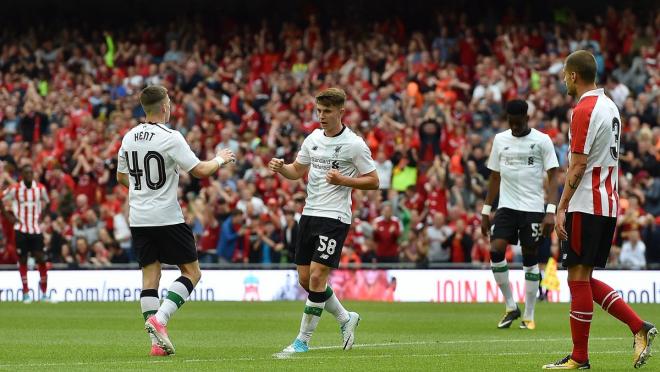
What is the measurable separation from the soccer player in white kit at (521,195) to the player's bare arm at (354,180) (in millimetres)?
4016

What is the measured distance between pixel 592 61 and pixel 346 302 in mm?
14224

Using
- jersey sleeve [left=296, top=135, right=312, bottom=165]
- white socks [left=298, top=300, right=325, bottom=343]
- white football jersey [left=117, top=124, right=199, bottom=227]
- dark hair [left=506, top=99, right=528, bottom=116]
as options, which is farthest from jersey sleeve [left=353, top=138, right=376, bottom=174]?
dark hair [left=506, top=99, right=528, bottom=116]

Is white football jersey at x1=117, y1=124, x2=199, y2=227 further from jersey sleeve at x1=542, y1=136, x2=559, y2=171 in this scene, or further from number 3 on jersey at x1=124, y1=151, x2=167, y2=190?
jersey sleeve at x1=542, y1=136, x2=559, y2=171

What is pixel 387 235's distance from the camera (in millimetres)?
26141

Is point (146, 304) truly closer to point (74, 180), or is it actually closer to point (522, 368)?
point (522, 368)

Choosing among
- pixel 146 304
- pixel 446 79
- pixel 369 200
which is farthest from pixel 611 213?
pixel 446 79

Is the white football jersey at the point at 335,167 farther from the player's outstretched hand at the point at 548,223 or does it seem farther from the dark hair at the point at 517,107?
the player's outstretched hand at the point at 548,223

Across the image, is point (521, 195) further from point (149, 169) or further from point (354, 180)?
point (149, 169)

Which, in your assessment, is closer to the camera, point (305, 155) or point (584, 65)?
point (584, 65)

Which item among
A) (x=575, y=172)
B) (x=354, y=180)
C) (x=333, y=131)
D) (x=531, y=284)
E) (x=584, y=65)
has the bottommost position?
(x=531, y=284)

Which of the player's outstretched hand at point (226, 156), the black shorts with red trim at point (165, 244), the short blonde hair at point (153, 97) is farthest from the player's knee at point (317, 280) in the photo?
the short blonde hair at point (153, 97)

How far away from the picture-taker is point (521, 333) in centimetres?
1519

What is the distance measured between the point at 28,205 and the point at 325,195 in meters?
13.1

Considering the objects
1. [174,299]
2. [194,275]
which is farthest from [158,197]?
[174,299]
